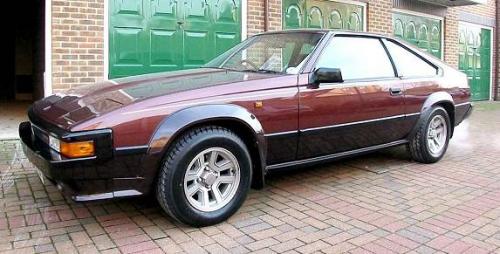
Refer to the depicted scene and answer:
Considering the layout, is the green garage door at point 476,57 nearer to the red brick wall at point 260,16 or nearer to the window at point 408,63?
the red brick wall at point 260,16

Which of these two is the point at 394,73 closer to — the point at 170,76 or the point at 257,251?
the point at 170,76

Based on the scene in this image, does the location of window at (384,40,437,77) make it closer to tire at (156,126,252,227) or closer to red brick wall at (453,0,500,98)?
tire at (156,126,252,227)

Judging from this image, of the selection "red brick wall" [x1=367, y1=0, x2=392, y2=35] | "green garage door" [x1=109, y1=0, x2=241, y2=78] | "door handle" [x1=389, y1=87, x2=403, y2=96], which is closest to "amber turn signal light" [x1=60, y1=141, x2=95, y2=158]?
"door handle" [x1=389, y1=87, x2=403, y2=96]

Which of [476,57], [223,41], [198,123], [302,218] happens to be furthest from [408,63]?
[476,57]

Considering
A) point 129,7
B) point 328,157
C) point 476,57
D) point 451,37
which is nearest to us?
point 328,157

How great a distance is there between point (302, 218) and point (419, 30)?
9.85 m

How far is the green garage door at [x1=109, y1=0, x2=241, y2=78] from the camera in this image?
7062mm

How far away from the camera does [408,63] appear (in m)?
5.17

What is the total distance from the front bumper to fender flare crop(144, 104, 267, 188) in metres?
0.14

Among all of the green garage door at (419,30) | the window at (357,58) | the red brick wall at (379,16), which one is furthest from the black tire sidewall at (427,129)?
the green garage door at (419,30)

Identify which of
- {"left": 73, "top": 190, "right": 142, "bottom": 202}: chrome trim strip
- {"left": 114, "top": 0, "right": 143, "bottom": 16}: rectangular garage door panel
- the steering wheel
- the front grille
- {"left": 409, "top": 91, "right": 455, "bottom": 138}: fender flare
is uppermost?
{"left": 114, "top": 0, "right": 143, "bottom": 16}: rectangular garage door panel

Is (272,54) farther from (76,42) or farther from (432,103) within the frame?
(76,42)

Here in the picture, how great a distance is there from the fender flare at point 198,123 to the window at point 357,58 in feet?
3.18

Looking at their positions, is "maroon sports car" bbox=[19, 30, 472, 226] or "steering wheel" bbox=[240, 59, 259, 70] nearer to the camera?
"maroon sports car" bbox=[19, 30, 472, 226]
